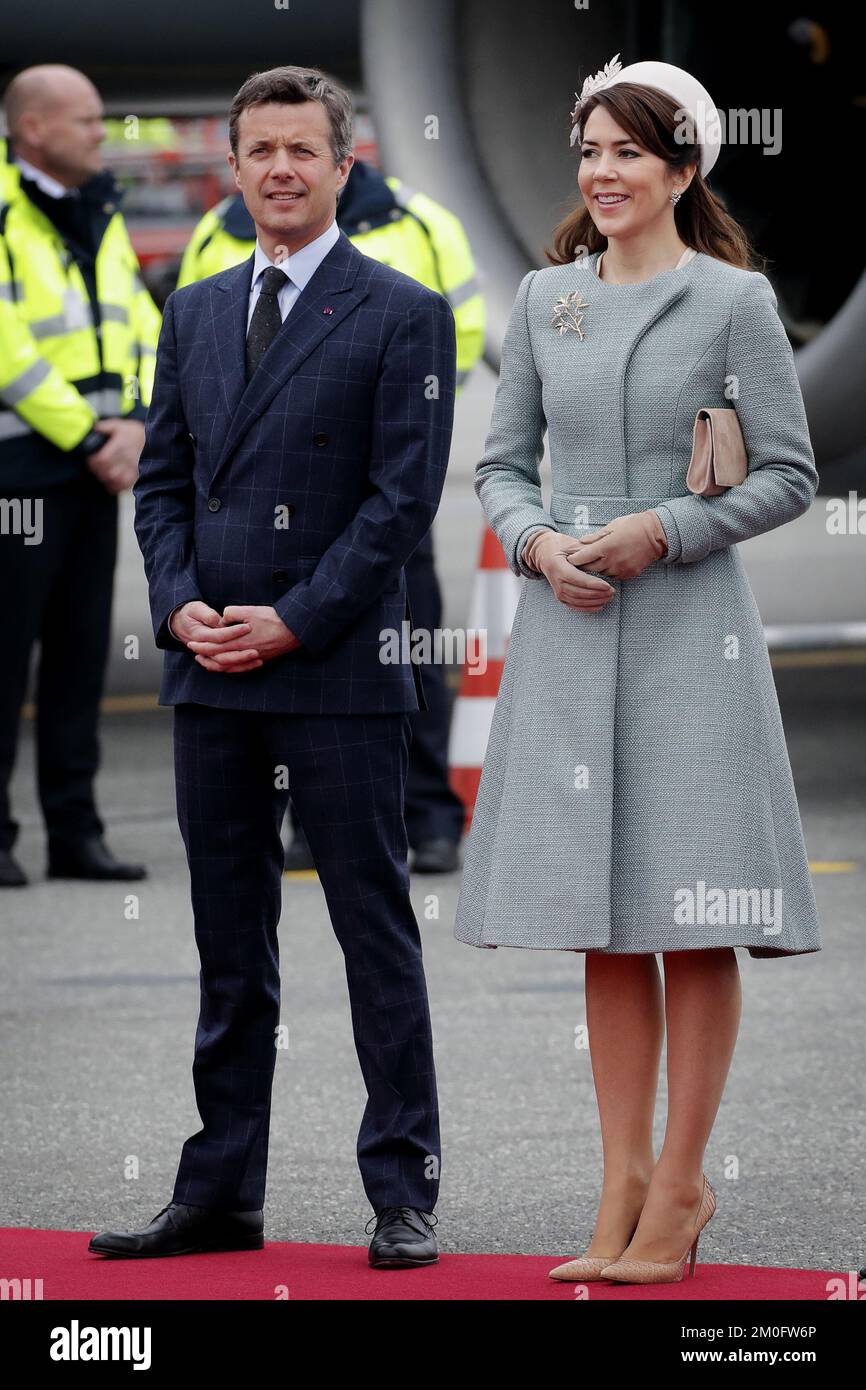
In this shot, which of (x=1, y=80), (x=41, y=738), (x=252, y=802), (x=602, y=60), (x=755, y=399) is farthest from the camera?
(x=1, y=80)

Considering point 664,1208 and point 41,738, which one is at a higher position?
point 41,738

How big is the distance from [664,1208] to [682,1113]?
123 mm

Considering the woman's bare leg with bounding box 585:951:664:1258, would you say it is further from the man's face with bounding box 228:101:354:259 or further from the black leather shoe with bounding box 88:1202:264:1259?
the man's face with bounding box 228:101:354:259

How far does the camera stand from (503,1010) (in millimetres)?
4730

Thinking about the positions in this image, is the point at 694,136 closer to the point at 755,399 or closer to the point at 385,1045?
the point at 755,399

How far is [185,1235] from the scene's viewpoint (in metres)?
3.18

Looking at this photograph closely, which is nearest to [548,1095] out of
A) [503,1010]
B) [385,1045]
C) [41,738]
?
[503,1010]

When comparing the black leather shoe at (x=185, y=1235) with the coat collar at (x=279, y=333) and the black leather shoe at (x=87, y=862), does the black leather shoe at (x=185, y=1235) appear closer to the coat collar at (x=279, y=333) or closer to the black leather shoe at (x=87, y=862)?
the coat collar at (x=279, y=333)

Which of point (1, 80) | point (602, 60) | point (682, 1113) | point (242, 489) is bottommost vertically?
point (682, 1113)

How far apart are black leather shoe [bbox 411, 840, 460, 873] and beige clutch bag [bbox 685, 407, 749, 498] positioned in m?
3.07

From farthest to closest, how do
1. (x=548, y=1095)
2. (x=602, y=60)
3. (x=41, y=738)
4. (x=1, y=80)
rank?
(x=1, y=80), (x=602, y=60), (x=41, y=738), (x=548, y=1095)

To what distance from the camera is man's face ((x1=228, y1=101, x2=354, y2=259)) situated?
3.04 m

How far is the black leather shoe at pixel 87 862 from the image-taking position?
6.01 meters

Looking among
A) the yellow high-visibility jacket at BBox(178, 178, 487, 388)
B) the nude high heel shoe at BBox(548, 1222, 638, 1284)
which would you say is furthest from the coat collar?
the yellow high-visibility jacket at BBox(178, 178, 487, 388)
